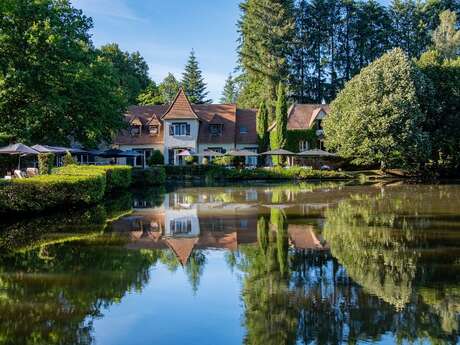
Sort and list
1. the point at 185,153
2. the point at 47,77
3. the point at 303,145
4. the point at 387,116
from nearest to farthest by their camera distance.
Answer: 1. the point at 47,77
2. the point at 387,116
3. the point at 185,153
4. the point at 303,145

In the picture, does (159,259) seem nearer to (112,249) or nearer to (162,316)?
(112,249)

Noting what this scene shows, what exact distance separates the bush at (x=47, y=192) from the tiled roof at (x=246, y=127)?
104ft

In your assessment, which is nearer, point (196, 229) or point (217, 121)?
point (196, 229)

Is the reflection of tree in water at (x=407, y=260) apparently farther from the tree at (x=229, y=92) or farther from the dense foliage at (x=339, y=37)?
the tree at (x=229, y=92)

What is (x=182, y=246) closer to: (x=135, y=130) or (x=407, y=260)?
(x=407, y=260)

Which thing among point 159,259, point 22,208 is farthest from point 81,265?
point 22,208

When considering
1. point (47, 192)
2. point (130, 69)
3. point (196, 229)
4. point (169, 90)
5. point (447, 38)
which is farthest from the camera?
point (169, 90)

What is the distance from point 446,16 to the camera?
192 ft

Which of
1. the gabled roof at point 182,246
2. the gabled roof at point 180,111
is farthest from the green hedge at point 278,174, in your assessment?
the gabled roof at point 182,246

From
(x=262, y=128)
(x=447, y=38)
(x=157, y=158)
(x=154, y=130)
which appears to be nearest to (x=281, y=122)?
(x=262, y=128)

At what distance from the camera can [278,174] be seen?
142 ft

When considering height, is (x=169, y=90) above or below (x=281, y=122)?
above

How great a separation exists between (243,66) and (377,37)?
19.4 meters

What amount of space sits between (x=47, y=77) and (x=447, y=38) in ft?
155
